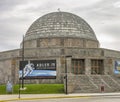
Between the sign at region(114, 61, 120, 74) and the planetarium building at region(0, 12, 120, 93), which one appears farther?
the sign at region(114, 61, 120, 74)

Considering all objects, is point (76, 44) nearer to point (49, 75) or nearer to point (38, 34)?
point (38, 34)

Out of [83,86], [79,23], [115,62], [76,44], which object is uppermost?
[79,23]

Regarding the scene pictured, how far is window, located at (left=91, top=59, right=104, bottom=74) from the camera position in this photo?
36.2 meters

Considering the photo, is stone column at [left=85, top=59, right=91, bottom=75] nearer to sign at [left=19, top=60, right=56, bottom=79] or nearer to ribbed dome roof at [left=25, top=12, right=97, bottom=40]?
sign at [left=19, top=60, right=56, bottom=79]

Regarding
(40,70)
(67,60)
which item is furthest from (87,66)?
(40,70)

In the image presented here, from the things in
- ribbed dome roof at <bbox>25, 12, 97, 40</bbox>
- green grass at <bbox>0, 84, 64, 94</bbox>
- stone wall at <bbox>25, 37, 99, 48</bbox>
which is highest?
ribbed dome roof at <bbox>25, 12, 97, 40</bbox>

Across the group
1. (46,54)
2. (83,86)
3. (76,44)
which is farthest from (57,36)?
(83,86)

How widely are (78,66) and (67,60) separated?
1850mm

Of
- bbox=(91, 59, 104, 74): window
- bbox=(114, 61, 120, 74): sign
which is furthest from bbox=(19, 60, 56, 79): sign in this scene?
bbox=(114, 61, 120, 74): sign

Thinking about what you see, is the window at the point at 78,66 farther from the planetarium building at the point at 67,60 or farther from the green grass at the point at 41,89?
the green grass at the point at 41,89

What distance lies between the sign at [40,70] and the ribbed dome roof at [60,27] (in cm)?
819

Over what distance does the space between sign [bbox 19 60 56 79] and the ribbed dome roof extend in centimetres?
819

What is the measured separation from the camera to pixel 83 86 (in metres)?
30.1

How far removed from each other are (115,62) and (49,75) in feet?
28.7
